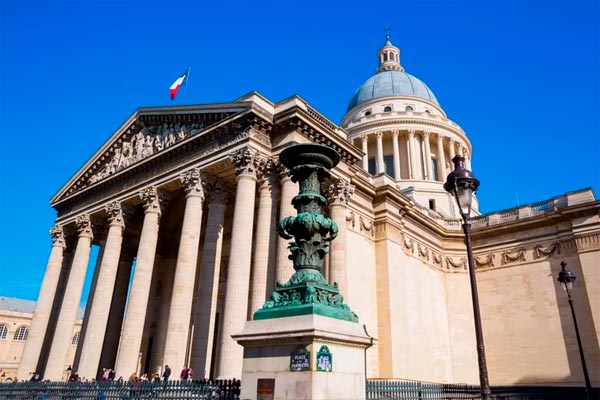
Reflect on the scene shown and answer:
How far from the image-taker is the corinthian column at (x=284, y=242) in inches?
819

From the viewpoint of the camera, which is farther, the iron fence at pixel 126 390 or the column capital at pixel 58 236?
the column capital at pixel 58 236

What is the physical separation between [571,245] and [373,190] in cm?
1540

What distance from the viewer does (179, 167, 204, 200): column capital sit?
77.9 feet

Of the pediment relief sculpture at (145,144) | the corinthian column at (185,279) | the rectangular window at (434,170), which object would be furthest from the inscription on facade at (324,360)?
the rectangular window at (434,170)

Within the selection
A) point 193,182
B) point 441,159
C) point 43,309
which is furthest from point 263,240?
point 441,159

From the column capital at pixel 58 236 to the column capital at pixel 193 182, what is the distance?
13947mm

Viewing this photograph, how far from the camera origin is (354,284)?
26.6 meters

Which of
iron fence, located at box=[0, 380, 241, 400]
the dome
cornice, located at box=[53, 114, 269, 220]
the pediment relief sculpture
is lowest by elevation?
iron fence, located at box=[0, 380, 241, 400]

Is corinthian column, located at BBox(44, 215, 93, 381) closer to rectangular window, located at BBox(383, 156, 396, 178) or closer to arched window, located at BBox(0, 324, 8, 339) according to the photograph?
rectangular window, located at BBox(383, 156, 396, 178)

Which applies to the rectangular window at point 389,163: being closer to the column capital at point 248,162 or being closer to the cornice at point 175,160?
the cornice at point 175,160

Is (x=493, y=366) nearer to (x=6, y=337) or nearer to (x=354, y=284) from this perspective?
(x=354, y=284)

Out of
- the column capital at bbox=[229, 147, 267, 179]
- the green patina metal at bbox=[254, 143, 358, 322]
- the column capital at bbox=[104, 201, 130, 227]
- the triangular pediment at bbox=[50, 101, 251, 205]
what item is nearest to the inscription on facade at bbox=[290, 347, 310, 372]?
the green patina metal at bbox=[254, 143, 358, 322]

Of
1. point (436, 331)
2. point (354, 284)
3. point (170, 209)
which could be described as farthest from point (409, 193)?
point (170, 209)

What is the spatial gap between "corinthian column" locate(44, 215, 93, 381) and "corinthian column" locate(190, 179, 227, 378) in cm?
982
